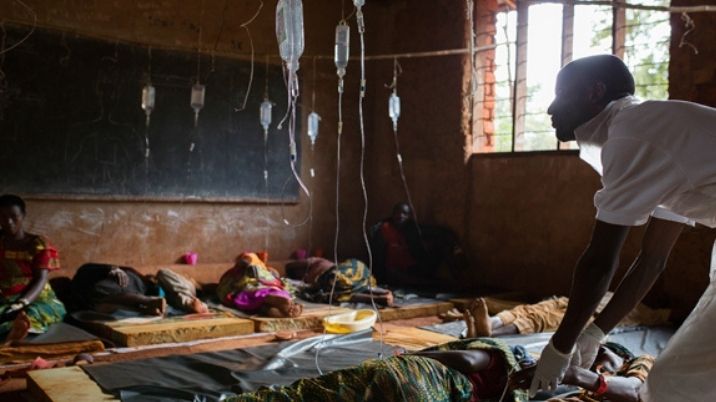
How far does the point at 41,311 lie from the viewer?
166 inches

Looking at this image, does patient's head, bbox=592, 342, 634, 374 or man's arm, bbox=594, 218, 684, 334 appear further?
patient's head, bbox=592, 342, 634, 374

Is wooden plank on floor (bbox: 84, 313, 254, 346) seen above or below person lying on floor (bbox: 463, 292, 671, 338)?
below

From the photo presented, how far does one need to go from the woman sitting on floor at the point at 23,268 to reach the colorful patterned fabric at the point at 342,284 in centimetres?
221

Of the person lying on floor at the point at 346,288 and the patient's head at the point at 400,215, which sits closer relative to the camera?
the person lying on floor at the point at 346,288

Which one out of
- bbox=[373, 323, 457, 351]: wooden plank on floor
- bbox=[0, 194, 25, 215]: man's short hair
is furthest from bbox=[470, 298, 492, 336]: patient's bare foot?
bbox=[0, 194, 25, 215]: man's short hair

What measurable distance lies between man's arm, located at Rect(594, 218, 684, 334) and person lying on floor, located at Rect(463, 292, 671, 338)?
200 cm

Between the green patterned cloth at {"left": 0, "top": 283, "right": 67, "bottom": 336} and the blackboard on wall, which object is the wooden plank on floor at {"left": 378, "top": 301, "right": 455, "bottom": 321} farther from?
the green patterned cloth at {"left": 0, "top": 283, "right": 67, "bottom": 336}

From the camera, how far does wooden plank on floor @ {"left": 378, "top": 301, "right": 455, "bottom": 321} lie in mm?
5262

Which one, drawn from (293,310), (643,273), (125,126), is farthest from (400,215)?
(643,273)

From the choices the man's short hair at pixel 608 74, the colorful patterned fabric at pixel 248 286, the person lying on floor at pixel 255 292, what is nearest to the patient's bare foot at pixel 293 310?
the person lying on floor at pixel 255 292

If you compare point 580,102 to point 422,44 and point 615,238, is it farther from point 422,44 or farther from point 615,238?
point 422,44

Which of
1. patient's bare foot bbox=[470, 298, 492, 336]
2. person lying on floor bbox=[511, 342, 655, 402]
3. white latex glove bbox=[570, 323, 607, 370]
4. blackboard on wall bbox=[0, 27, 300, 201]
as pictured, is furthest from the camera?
blackboard on wall bbox=[0, 27, 300, 201]

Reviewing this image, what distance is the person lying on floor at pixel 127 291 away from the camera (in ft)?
15.3

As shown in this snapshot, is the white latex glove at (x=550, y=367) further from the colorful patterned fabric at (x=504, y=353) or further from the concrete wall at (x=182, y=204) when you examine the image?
the concrete wall at (x=182, y=204)
